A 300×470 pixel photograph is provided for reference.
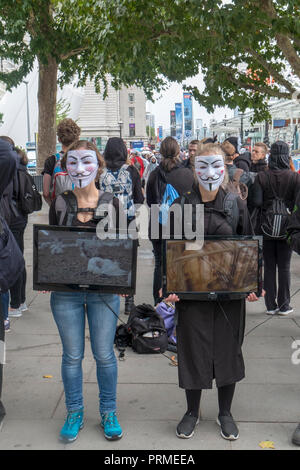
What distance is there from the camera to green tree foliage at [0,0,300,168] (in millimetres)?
9883

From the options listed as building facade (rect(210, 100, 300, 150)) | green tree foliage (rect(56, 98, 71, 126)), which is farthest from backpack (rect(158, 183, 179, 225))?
green tree foliage (rect(56, 98, 71, 126))

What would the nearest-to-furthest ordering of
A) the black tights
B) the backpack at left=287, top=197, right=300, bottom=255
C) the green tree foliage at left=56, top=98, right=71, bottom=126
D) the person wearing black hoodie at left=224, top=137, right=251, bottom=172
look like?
1. the black tights
2. the backpack at left=287, top=197, right=300, bottom=255
3. the person wearing black hoodie at left=224, top=137, right=251, bottom=172
4. the green tree foliage at left=56, top=98, right=71, bottom=126

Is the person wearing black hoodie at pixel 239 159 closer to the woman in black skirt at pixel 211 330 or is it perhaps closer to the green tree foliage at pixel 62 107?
the woman in black skirt at pixel 211 330

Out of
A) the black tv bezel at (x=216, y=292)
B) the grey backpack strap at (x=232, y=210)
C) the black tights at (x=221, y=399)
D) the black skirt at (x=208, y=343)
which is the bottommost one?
the black tights at (x=221, y=399)

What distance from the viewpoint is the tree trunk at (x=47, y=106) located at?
1998 cm

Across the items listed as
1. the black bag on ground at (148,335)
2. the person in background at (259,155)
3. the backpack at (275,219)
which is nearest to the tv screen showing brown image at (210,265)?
the black bag on ground at (148,335)

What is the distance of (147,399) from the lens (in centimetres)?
445

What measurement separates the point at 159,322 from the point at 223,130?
4005 centimetres

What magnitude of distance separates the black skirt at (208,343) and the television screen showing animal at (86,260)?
46cm

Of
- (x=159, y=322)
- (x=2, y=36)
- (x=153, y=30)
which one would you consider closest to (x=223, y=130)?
(x=2, y=36)

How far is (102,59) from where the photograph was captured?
11.5 m

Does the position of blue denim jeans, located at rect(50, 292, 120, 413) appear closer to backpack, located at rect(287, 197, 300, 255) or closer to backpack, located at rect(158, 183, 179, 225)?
backpack, located at rect(287, 197, 300, 255)

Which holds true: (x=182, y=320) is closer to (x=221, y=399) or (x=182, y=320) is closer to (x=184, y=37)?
(x=221, y=399)
